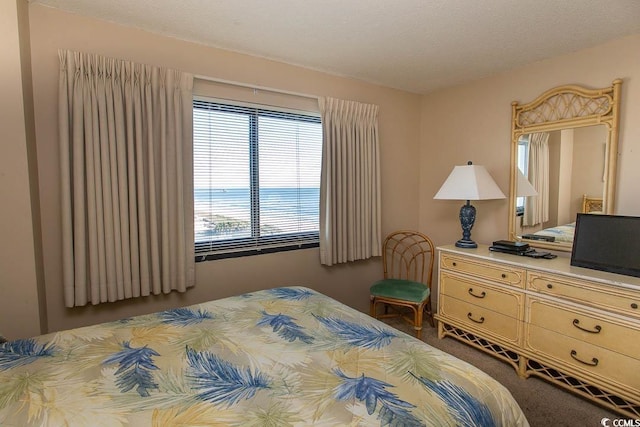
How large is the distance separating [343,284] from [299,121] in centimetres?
163

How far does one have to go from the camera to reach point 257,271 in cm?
278

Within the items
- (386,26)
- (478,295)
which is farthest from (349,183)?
(478,295)

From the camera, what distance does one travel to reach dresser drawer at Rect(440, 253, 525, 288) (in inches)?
93.2

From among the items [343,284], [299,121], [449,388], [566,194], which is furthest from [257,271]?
[566,194]

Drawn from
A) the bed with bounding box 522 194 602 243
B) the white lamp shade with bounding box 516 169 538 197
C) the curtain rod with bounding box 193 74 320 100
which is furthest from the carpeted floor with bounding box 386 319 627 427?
the curtain rod with bounding box 193 74 320 100

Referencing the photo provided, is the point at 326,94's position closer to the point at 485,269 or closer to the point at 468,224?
the point at 468,224

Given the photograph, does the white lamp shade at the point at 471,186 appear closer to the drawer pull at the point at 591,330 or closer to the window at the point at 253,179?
the drawer pull at the point at 591,330

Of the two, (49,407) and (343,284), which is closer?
(49,407)

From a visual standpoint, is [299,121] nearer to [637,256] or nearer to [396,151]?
[396,151]

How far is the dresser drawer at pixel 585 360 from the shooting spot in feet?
6.03

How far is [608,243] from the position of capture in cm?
211

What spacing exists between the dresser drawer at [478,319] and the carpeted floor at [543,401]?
22cm

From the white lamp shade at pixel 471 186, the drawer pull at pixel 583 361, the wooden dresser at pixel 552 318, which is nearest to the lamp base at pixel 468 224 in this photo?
the wooden dresser at pixel 552 318

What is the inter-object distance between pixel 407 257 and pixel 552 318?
1.62 m
